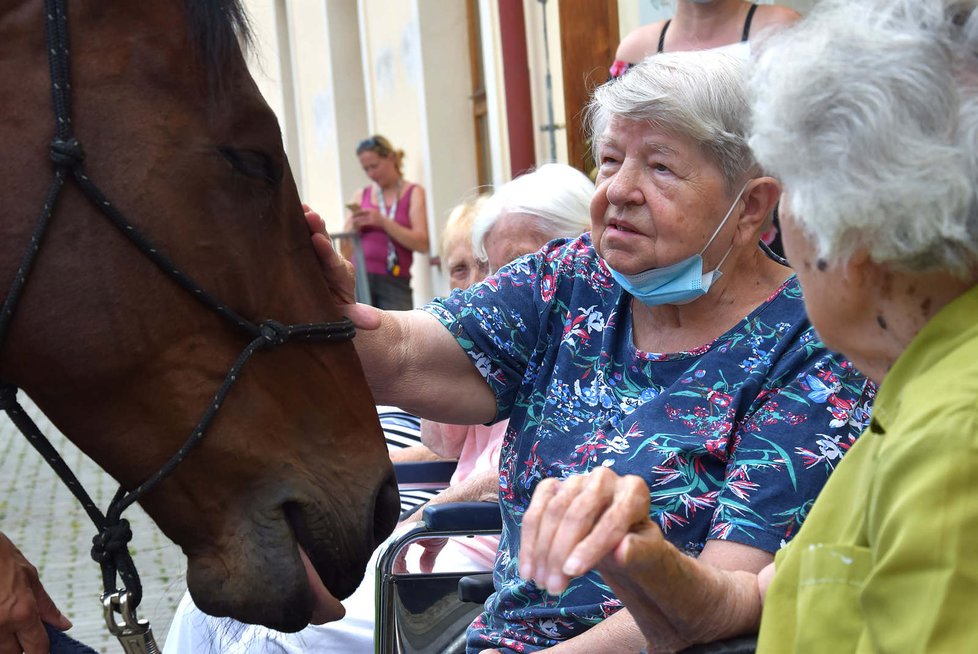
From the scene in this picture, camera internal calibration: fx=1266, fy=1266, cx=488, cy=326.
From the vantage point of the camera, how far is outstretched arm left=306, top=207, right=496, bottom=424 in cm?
242

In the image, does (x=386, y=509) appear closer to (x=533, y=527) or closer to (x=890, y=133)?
(x=533, y=527)

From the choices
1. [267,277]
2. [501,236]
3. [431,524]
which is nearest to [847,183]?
[267,277]

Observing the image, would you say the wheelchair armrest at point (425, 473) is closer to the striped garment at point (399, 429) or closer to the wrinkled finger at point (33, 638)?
the striped garment at point (399, 429)

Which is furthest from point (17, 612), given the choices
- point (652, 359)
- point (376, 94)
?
point (376, 94)

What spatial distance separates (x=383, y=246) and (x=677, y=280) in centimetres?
714

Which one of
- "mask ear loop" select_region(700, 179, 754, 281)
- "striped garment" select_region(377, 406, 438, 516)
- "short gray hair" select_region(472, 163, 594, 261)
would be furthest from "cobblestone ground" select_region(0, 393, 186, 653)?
"mask ear loop" select_region(700, 179, 754, 281)

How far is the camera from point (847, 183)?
4.52 feet

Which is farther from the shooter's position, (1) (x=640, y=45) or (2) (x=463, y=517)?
(1) (x=640, y=45)

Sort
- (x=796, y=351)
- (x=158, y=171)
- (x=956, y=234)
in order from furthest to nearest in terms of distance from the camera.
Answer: (x=796, y=351) < (x=158, y=171) < (x=956, y=234)

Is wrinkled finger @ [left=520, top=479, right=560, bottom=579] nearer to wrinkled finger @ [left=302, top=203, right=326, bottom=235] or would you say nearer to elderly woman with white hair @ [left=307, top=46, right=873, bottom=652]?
elderly woman with white hair @ [left=307, top=46, right=873, bottom=652]

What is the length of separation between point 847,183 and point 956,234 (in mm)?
126

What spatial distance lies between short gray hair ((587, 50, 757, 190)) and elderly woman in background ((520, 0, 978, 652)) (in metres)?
0.66

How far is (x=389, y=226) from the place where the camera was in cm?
920

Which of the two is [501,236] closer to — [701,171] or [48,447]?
[701,171]
